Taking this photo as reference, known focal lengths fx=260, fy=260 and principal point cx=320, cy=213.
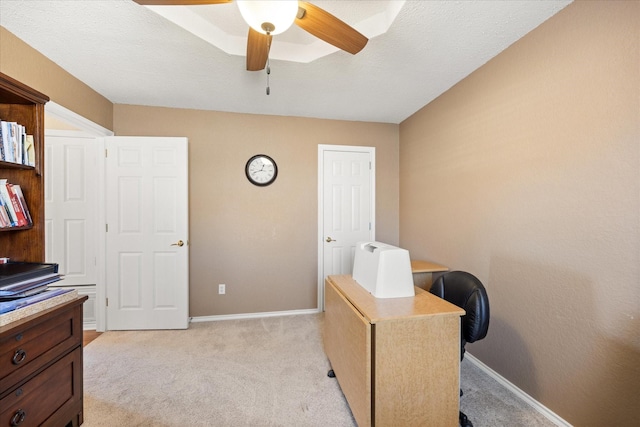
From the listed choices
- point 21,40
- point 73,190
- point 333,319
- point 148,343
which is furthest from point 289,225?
point 21,40

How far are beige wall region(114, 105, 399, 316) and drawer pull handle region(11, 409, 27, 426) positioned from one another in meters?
1.78

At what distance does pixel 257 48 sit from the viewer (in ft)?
4.69

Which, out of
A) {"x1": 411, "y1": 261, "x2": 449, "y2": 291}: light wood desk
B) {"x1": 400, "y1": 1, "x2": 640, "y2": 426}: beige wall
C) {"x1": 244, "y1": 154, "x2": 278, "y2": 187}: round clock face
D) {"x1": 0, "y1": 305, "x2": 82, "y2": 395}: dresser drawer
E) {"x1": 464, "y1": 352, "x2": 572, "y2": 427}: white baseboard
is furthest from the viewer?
{"x1": 244, "y1": 154, "x2": 278, "y2": 187}: round clock face

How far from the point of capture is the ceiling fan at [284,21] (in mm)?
1018

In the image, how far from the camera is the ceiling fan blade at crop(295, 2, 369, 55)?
1134 mm

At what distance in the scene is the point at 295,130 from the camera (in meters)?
3.20

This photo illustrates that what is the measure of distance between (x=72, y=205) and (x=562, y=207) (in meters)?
4.23

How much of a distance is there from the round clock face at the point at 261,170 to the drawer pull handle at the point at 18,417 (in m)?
2.37

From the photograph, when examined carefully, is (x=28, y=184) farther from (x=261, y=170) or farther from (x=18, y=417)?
(x=261, y=170)

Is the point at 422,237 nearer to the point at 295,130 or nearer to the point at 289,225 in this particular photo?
the point at 289,225

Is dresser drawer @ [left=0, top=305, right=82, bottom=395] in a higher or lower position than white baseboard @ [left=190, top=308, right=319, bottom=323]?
higher

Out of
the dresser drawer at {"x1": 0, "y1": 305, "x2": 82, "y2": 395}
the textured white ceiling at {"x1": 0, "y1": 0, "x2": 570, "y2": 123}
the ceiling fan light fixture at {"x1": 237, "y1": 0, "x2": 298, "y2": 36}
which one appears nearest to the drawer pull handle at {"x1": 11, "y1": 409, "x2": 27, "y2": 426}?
the dresser drawer at {"x1": 0, "y1": 305, "x2": 82, "y2": 395}

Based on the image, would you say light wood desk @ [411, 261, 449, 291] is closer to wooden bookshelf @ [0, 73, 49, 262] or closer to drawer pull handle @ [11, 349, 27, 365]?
drawer pull handle @ [11, 349, 27, 365]

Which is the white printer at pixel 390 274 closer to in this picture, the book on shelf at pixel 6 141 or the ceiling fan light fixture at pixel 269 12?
the ceiling fan light fixture at pixel 269 12
